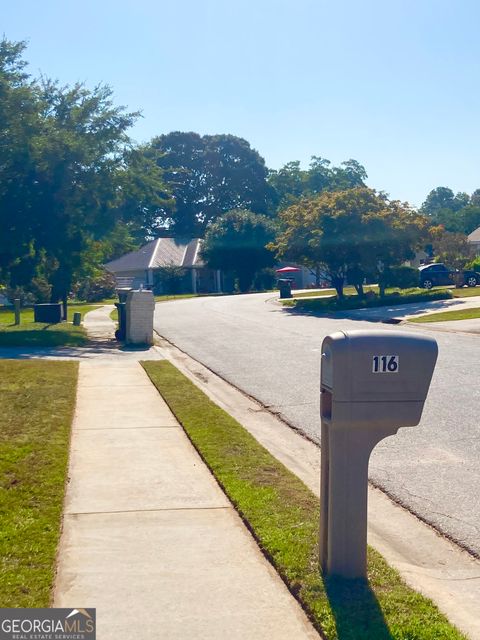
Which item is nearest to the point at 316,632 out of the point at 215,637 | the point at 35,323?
the point at 215,637

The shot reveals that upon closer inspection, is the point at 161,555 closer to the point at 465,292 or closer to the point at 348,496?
the point at 348,496

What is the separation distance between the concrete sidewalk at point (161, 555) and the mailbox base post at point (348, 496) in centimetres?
41

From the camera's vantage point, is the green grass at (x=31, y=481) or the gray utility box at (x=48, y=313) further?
the gray utility box at (x=48, y=313)

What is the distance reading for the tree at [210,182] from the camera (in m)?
103

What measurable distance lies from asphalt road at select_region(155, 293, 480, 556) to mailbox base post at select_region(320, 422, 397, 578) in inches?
57.5

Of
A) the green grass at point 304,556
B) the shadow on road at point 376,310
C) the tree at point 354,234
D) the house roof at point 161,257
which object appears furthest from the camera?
the house roof at point 161,257

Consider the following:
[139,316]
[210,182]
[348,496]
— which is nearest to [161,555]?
[348,496]

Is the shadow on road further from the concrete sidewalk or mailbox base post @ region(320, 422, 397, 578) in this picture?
mailbox base post @ region(320, 422, 397, 578)

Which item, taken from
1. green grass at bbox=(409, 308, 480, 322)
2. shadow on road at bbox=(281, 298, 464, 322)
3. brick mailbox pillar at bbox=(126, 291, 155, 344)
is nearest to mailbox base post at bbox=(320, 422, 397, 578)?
brick mailbox pillar at bbox=(126, 291, 155, 344)

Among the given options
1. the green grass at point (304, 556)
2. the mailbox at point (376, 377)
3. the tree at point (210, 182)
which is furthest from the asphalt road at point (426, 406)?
the tree at point (210, 182)

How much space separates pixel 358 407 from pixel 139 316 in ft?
55.9

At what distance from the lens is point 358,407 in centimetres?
473

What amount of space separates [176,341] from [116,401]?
12122 millimetres

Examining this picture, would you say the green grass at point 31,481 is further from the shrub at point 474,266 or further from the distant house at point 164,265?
the distant house at point 164,265
